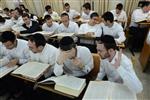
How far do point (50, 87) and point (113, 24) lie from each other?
2154mm

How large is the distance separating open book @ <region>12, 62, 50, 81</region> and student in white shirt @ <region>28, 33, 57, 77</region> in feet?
0.66

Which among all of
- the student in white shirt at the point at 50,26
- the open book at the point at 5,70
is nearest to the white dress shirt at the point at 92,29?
the student in white shirt at the point at 50,26

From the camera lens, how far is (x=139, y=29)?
162 inches

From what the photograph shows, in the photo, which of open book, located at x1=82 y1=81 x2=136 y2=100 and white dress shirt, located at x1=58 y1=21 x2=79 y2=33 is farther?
white dress shirt, located at x1=58 y1=21 x2=79 y2=33

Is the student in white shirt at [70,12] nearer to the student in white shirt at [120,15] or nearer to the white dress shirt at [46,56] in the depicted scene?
the student in white shirt at [120,15]

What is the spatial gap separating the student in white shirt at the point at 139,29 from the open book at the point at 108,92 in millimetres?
2941

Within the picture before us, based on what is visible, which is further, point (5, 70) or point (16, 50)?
point (16, 50)

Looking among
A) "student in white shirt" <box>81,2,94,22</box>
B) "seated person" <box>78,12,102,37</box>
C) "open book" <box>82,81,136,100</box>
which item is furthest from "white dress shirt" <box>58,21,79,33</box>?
"open book" <box>82,81,136,100</box>

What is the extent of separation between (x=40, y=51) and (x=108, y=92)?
1230 mm

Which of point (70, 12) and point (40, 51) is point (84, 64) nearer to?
point (40, 51)

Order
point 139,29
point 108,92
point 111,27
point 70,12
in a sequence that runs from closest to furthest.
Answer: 1. point 108,92
2. point 111,27
3. point 139,29
4. point 70,12

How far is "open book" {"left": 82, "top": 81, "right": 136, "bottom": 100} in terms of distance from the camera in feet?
4.50

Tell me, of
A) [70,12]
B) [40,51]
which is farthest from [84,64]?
[70,12]

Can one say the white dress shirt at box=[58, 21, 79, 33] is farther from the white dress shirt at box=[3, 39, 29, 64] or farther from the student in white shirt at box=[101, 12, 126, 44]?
the white dress shirt at box=[3, 39, 29, 64]
